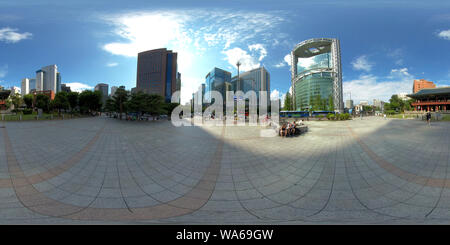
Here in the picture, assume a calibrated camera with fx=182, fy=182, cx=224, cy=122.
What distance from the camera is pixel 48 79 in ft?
385

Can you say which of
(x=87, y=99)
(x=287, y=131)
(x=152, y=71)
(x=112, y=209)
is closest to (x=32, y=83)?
(x=152, y=71)

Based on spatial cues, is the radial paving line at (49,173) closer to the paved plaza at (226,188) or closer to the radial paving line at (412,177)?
the paved plaza at (226,188)

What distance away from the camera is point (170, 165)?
17.5 ft

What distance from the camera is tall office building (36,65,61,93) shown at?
11494cm

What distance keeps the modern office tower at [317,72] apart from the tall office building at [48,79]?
143714 millimetres

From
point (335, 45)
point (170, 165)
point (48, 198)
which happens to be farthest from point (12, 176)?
point (335, 45)

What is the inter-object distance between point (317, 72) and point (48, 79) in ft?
522

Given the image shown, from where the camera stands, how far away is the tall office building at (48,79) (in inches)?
4525

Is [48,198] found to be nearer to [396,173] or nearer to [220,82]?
[396,173]

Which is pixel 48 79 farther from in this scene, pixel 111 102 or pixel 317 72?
pixel 317 72

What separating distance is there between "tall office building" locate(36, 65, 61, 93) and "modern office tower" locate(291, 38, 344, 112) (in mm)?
143714

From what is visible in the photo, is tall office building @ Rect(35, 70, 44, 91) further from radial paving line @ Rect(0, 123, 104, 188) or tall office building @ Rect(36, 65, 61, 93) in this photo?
radial paving line @ Rect(0, 123, 104, 188)

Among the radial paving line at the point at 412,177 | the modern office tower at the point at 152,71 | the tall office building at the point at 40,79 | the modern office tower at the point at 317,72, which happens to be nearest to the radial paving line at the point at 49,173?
the radial paving line at the point at 412,177

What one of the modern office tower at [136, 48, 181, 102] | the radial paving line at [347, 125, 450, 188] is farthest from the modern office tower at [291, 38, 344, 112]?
the radial paving line at [347, 125, 450, 188]
